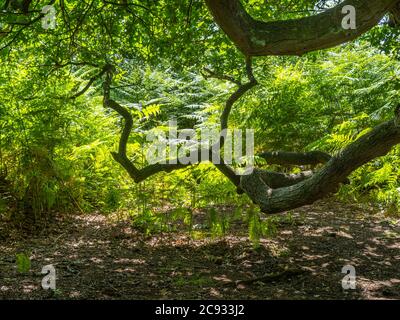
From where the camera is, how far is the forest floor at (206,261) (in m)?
4.17

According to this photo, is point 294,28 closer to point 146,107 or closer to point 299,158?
point 299,158

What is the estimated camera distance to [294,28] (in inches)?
115

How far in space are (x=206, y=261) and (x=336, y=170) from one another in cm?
204

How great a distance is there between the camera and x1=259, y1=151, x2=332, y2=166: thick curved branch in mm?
5289

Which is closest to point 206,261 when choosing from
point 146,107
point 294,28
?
point 146,107

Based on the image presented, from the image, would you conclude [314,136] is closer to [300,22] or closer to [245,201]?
[245,201]

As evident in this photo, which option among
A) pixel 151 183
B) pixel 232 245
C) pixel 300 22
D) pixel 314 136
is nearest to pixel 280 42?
pixel 300 22

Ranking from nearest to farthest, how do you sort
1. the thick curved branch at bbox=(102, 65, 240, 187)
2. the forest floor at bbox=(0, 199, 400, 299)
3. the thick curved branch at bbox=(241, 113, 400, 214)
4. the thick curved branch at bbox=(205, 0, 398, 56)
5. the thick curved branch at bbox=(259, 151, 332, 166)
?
1. the thick curved branch at bbox=(205, 0, 398, 56)
2. the thick curved branch at bbox=(241, 113, 400, 214)
3. the forest floor at bbox=(0, 199, 400, 299)
4. the thick curved branch at bbox=(102, 65, 240, 187)
5. the thick curved branch at bbox=(259, 151, 332, 166)

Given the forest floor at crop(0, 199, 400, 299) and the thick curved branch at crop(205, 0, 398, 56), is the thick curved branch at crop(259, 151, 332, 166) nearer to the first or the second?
the forest floor at crop(0, 199, 400, 299)

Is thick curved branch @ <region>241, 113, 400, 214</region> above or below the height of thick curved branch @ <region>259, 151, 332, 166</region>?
below

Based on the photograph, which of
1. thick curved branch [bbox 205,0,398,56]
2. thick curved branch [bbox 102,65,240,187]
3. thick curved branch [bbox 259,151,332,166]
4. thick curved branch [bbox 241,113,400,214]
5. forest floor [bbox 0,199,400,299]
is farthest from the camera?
thick curved branch [bbox 259,151,332,166]

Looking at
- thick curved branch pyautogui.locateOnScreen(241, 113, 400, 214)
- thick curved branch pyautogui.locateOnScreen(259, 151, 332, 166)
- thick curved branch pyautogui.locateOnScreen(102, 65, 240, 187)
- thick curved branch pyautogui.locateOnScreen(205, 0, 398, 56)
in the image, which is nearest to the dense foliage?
thick curved branch pyautogui.locateOnScreen(259, 151, 332, 166)

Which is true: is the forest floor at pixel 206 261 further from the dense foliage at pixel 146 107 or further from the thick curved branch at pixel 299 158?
the thick curved branch at pixel 299 158

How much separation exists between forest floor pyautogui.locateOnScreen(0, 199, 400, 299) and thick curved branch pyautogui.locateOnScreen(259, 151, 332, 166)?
43.1 inches
